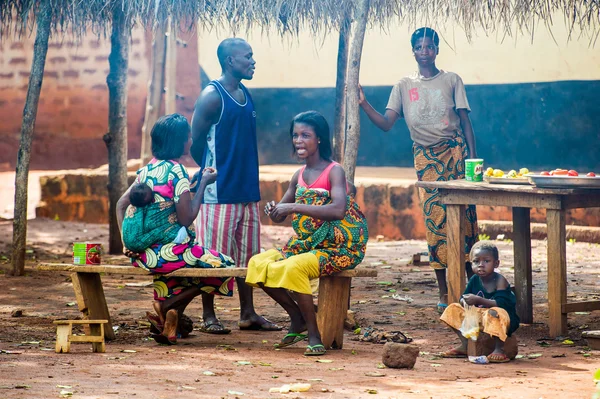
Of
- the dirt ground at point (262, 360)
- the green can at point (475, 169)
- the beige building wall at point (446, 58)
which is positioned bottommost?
the dirt ground at point (262, 360)

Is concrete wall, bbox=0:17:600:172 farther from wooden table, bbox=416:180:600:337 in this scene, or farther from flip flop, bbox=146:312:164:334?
flip flop, bbox=146:312:164:334

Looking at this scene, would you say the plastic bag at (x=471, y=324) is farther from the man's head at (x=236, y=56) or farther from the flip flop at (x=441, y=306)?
the man's head at (x=236, y=56)

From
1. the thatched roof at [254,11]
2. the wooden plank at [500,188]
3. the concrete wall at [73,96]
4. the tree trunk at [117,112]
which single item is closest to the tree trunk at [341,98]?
the thatched roof at [254,11]

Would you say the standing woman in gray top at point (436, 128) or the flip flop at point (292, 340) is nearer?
the flip flop at point (292, 340)

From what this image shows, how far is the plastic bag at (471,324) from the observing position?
534 centimetres

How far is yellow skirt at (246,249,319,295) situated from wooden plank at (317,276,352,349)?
0.16 metres

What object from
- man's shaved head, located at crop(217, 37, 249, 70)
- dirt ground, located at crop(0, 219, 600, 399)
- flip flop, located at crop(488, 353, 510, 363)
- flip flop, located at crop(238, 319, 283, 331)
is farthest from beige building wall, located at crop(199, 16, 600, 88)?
flip flop, located at crop(488, 353, 510, 363)

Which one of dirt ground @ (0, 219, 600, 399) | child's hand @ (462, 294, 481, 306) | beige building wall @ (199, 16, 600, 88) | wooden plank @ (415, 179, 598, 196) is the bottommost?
dirt ground @ (0, 219, 600, 399)

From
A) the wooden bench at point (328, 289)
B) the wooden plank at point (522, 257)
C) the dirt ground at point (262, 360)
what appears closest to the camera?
the dirt ground at point (262, 360)

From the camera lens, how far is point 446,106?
23.1 feet

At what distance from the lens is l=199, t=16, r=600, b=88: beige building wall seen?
1213cm

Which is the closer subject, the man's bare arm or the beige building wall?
the man's bare arm

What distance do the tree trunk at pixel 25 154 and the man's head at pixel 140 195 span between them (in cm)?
327

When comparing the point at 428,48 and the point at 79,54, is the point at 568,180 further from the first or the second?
the point at 79,54
